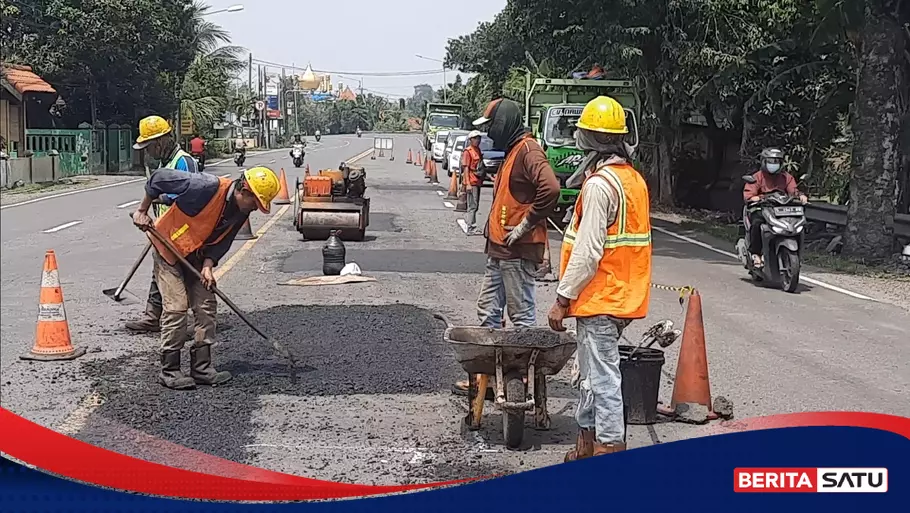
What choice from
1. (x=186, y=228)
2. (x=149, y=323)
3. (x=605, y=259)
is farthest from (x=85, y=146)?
(x=149, y=323)

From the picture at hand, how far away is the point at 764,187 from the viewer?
36.6 ft

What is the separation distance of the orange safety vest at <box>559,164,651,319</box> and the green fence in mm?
1811

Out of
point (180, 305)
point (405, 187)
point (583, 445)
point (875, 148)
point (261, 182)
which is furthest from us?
point (405, 187)

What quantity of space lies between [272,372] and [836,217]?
11.3 m

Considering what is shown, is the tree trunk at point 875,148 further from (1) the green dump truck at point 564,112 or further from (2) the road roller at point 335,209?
(2) the road roller at point 335,209

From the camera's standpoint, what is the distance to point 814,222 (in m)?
16.3

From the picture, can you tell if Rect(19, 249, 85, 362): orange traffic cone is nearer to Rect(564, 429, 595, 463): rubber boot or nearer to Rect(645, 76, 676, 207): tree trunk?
Rect(564, 429, 595, 463): rubber boot

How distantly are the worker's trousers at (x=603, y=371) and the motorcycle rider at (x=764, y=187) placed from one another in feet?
23.7

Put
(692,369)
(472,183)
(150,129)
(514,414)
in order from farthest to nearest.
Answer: (472,183) < (692,369) < (514,414) < (150,129)

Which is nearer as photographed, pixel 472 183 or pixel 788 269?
pixel 788 269

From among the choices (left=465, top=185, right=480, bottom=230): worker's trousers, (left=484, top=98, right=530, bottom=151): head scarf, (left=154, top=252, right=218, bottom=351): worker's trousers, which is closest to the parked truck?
(left=484, top=98, right=530, bottom=151): head scarf

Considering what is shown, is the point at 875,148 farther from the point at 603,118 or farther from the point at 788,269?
the point at 603,118

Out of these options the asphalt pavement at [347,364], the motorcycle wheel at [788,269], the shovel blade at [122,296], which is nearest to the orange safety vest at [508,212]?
the asphalt pavement at [347,364]

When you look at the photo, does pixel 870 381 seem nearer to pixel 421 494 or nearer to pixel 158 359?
pixel 421 494
